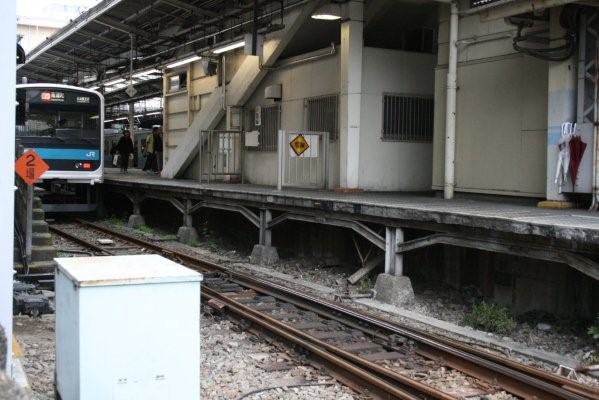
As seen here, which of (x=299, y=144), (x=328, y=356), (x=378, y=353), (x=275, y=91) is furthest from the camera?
(x=275, y=91)

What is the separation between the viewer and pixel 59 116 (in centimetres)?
1677

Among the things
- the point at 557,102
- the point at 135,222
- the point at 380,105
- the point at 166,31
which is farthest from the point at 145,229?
the point at 557,102

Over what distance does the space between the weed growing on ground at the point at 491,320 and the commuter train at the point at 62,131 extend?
11890 millimetres

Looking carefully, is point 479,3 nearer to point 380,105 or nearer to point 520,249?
Answer: point 380,105

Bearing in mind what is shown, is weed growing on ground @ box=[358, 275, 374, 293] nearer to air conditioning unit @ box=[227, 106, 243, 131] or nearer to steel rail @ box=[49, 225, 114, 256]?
steel rail @ box=[49, 225, 114, 256]

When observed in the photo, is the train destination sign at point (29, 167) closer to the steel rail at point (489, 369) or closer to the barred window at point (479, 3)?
the steel rail at point (489, 369)

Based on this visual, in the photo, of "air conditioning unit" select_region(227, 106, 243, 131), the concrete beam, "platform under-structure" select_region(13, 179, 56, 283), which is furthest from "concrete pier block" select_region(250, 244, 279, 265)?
"air conditioning unit" select_region(227, 106, 243, 131)

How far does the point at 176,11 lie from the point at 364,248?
32.3 feet

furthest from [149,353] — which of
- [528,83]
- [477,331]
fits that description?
[528,83]

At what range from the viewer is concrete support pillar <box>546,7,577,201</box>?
9.33 m

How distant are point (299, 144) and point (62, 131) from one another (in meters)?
7.11

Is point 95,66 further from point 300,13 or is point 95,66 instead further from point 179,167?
point 300,13

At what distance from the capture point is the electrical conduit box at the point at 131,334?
10.6 ft

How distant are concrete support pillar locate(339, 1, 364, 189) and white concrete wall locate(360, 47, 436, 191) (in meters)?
0.25
